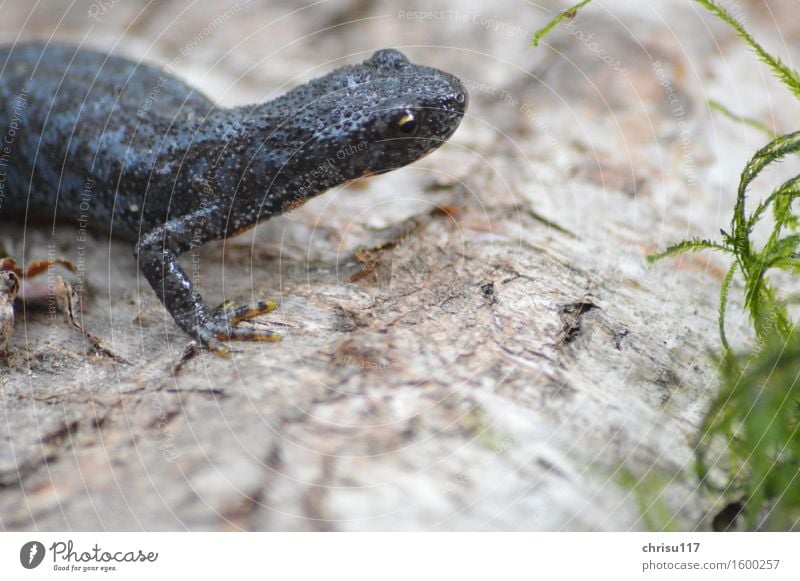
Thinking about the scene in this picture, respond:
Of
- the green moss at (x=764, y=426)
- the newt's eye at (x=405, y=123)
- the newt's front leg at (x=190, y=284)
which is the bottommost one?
the green moss at (x=764, y=426)

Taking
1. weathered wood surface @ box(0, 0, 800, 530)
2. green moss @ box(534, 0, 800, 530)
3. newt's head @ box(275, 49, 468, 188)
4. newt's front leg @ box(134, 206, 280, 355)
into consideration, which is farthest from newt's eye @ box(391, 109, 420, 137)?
green moss @ box(534, 0, 800, 530)

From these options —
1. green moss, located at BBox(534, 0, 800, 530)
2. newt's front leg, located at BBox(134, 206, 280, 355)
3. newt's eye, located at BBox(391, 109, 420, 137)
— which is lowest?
green moss, located at BBox(534, 0, 800, 530)

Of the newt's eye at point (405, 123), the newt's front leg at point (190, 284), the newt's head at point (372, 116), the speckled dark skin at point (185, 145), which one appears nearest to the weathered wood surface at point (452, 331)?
the newt's front leg at point (190, 284)

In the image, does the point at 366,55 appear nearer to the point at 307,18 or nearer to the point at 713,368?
the point at 307,18

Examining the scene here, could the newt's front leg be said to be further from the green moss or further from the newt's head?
the green moss

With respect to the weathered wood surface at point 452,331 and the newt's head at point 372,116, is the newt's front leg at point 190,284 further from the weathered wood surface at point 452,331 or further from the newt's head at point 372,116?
the newt's head at point 372,116

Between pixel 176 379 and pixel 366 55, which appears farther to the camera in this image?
pixel 366 55
